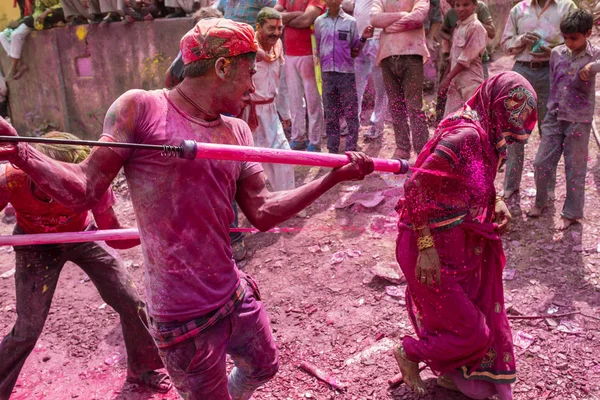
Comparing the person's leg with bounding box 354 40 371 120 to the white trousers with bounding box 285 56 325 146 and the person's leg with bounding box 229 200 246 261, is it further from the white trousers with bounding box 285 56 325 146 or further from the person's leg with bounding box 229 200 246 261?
the person's leg with bounding box 229 200 246 261

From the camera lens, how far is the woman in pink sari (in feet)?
10.6

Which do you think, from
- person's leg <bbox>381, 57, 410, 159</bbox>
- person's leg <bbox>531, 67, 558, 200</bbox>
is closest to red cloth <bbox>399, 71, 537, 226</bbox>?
person's leg <bbox>531, 67, 558, 200</bbox>

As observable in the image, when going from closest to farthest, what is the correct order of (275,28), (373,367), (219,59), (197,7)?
(219,59), (373,367), (275,28), (197,7)

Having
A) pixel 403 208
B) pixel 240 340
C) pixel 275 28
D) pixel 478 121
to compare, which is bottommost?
pixel 240 340

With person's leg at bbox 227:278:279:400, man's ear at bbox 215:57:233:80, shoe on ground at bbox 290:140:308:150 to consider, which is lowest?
shoe on ground at bbox 290:140:308:150

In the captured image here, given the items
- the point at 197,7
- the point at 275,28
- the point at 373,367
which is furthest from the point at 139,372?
the point at 197,7

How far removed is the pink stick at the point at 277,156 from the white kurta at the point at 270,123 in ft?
12.2

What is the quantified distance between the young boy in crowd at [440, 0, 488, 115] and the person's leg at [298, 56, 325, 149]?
1.93 meters

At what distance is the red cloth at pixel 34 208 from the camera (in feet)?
11.7

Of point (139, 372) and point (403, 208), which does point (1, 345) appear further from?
point (403, 208)

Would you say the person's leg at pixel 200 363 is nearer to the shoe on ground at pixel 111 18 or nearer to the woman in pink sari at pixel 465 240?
the woman in pink sari at pixel 465 240

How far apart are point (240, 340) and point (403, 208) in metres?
1.30

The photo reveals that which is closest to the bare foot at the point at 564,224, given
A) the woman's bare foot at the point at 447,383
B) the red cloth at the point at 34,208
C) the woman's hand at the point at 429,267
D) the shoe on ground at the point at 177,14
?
the woman's bare foot at the point at 447,383

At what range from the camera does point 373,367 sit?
415cm
